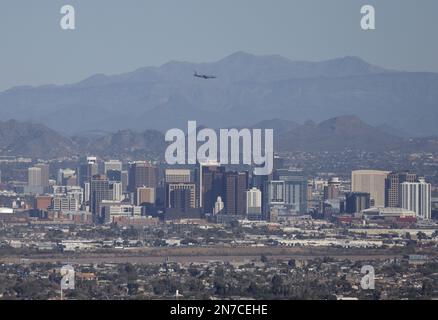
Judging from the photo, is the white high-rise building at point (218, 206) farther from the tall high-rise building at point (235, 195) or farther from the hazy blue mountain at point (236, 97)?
the hazy blue mountain at point (236, 97)

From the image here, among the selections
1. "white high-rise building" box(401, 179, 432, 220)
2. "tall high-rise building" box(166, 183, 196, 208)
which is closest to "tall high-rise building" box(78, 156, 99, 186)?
"tall high-rise building" box(166, 183, 196, 208)

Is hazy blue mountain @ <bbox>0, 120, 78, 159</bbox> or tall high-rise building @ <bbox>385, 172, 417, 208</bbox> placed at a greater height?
hazy blue mountain @ <bbox>0, 120, 78, 159</bbox>

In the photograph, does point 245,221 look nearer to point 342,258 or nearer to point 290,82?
point 342,258

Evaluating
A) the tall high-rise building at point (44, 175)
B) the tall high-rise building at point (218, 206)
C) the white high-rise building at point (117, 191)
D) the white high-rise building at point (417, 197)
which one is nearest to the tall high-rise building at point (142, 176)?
the white high-rise building at point (117, 191)

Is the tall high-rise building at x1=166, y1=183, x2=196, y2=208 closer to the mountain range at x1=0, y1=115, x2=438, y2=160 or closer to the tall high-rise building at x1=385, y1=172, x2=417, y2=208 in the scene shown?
the tall high-rise building at x1=385, y1=172, x2=417, y2=208

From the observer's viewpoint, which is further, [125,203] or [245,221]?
[125,203]
